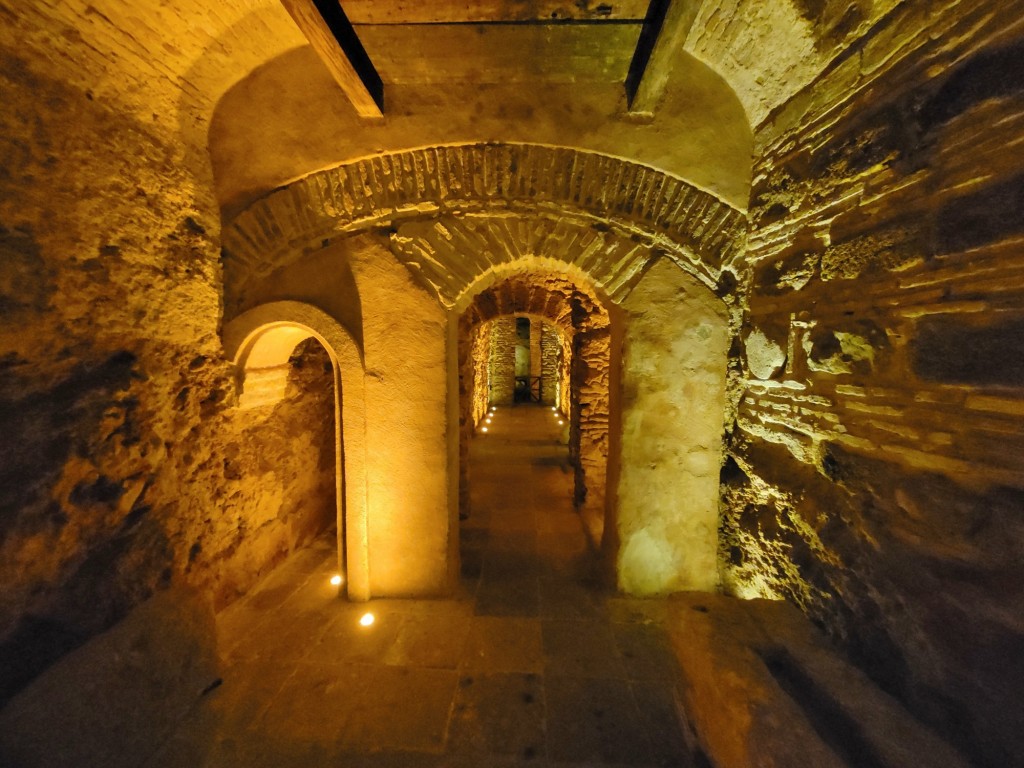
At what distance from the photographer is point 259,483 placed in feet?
10.7

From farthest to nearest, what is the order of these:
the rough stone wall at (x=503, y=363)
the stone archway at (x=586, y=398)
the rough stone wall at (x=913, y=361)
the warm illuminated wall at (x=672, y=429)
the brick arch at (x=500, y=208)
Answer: the rough stone wall at (x=503, y=363) → the stone archway at (x=586, y=398) → the warm illuminated wall at (x=672, y=429) → the brick arch at (x=500, y=208) → the rough stone wall at (x=913, y=361)

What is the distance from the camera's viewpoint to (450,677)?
2355 mm

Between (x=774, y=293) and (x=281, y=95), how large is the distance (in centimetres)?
344

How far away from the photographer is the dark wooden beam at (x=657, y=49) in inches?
73.0

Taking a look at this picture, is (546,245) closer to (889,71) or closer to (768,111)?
(768,111)

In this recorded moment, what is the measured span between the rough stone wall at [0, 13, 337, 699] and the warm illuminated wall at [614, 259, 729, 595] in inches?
117

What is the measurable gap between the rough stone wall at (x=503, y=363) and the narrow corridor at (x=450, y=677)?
382 inches

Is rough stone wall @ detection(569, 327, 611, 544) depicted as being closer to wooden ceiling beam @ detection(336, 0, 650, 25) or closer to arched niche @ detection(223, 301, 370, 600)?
arched niche @ detection(223, 301, 370, 600)

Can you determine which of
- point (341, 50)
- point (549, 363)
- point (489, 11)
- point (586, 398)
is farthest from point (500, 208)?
point (549, 363)

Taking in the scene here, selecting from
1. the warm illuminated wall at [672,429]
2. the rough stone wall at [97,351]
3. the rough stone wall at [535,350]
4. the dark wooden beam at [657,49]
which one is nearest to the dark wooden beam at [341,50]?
the rough stone wall at [97,351]

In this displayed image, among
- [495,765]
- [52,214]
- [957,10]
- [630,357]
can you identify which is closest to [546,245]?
[630,357]

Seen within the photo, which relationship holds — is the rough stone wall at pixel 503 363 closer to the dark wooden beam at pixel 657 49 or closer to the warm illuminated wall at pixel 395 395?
the warm illuminated wall at pixel 395 395

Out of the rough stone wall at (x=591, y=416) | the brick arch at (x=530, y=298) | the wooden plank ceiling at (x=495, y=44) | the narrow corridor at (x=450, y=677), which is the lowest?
the narrow corridor at (x=450, y=677)

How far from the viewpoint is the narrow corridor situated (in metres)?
1.93
